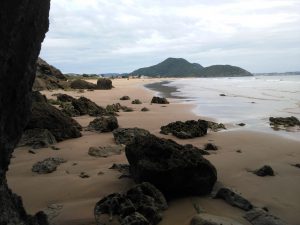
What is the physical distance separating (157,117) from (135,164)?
26.8ft

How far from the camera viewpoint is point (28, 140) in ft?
26.6

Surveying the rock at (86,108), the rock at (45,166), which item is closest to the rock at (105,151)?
the rock at (45,166)

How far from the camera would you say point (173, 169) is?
5043 mm

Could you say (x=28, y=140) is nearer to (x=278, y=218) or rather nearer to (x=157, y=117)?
(x=278, y=218)

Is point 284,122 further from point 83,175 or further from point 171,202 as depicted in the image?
point 171,202

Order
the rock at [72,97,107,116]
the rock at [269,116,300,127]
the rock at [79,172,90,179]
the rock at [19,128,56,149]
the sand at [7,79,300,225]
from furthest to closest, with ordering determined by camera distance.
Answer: the rock at [72,97,107,116]
the rock at [269,116,300,127]
the rock at [19,128,56,149]
the rock at [79,172,90,179]
the sand at [7,79,300,225]

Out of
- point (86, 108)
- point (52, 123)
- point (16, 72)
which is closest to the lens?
point (16, 72)

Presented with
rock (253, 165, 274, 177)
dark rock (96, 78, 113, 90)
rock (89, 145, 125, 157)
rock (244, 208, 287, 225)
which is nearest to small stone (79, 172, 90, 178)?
rock (89, 145, 125, 157)

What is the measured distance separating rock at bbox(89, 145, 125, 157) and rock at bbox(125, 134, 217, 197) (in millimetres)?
2049

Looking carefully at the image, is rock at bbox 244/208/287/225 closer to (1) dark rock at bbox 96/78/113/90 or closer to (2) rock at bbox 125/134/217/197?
(2) rock at bbox 125/134/217/197

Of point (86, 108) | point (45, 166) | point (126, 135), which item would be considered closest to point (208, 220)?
point (45, 166)

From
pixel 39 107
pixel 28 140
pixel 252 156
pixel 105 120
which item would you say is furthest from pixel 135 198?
pixel 105 120

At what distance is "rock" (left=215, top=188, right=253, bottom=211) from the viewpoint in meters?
4.85

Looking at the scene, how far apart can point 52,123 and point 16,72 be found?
557 cm
